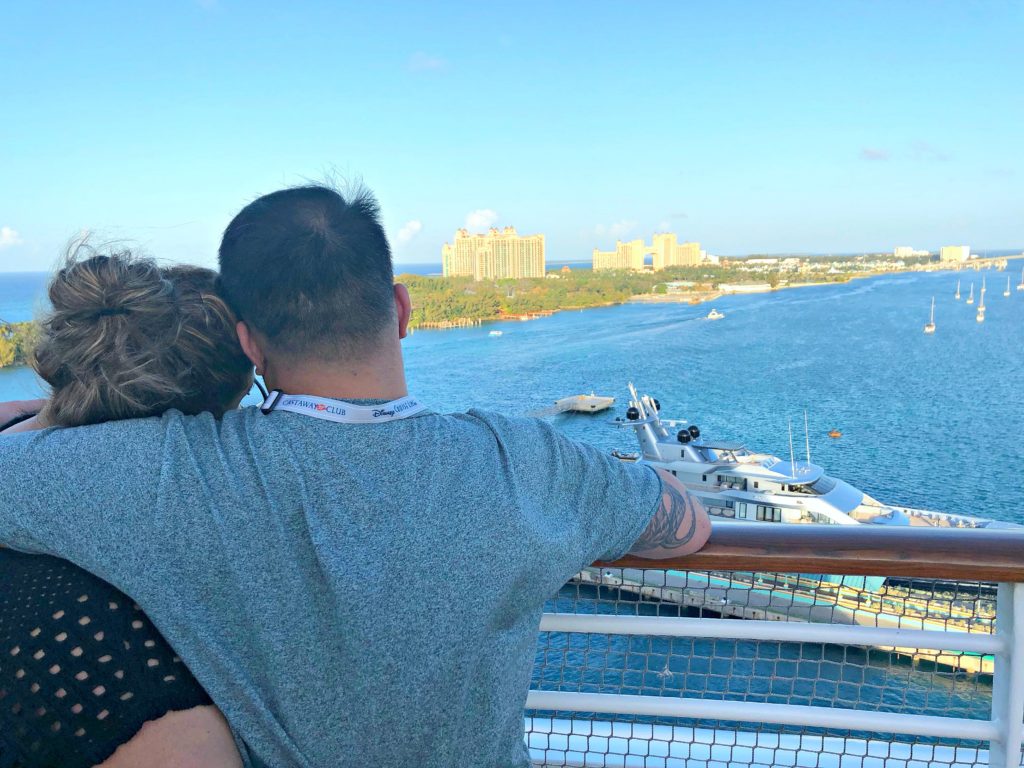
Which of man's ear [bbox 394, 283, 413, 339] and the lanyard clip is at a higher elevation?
man's ear [bbox 394, 283, 413, 339]

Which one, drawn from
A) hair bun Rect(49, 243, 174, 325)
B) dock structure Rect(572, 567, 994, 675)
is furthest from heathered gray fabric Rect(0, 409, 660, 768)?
dock structure Rect(572, 567, 994, 675)

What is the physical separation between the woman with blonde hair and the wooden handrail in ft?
1.70

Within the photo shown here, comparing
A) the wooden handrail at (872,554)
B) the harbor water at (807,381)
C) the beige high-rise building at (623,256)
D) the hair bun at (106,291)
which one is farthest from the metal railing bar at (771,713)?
the beige high-rise building at (623,256)

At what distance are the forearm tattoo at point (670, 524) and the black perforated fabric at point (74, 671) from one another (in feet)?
1.68

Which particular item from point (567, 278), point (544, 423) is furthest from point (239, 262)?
point (567, 278)

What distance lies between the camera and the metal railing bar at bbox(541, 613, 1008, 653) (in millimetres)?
1037

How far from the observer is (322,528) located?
684mm

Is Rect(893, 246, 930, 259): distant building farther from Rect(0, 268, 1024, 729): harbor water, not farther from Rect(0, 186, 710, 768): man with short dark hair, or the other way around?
Rect(0, 186, 710, 768): man with short dark hair

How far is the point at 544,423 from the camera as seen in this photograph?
86 cm

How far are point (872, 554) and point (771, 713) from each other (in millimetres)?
317

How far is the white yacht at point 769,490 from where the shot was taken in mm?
12359

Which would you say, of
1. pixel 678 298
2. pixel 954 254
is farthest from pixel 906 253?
pixel 678 298

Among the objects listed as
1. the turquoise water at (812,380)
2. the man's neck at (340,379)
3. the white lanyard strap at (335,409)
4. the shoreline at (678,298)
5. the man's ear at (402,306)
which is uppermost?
the man's ear at (402,306)

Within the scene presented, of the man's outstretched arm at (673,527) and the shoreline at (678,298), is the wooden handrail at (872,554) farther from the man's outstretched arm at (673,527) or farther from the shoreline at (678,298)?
the shoreline at (678,298)
